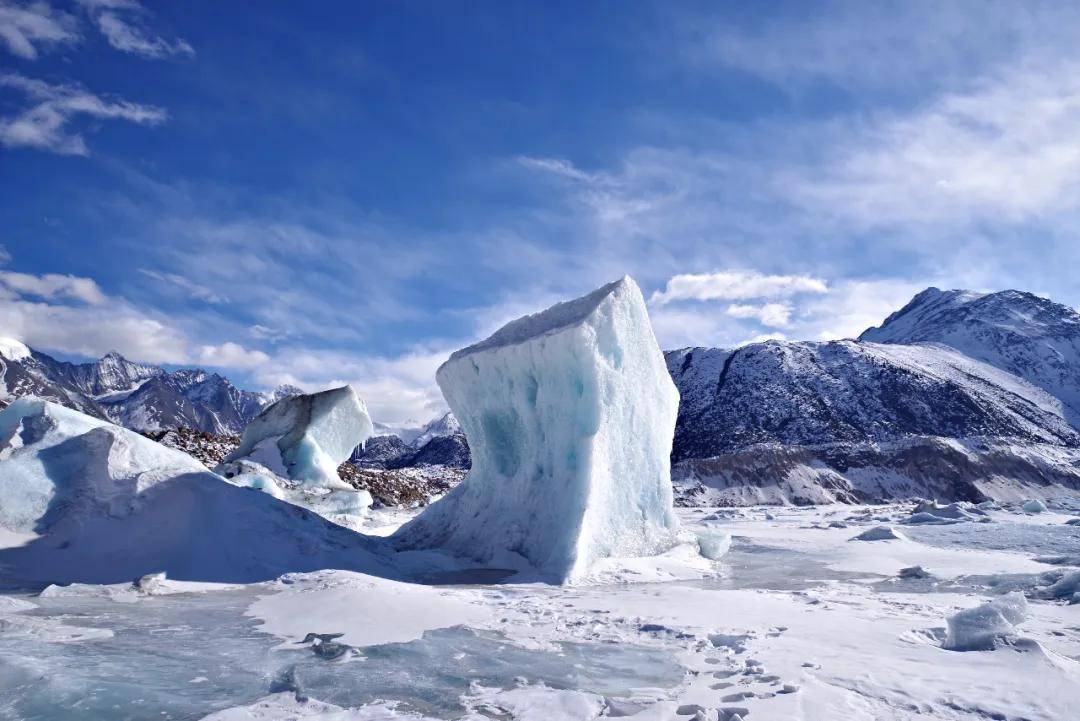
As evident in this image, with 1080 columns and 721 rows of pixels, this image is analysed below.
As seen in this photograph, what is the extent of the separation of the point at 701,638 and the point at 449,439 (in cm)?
15160

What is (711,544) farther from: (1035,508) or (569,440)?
(1035,508)

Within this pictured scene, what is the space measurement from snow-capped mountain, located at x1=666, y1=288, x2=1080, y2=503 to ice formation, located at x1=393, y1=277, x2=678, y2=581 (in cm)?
5089

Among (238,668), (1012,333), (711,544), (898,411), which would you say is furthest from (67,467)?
(1012,333)

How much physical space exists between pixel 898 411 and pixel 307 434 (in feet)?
301

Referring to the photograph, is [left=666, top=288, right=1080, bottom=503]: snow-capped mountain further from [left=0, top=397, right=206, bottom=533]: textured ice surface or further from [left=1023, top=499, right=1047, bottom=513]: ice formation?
[left=0, top=397, right=206, bottom=533]: textured ice surface

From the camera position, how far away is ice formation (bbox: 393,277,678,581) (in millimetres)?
13180

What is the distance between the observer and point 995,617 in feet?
22.2

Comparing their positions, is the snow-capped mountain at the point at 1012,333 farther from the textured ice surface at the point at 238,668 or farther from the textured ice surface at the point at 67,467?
→ the textured ice surface at the point at 67,467

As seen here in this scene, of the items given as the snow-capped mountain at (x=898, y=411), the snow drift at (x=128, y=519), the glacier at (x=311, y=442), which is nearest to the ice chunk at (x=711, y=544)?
the snow drift at (x=128, y=519)

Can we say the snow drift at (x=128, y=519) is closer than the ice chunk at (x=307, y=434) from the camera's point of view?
Yes

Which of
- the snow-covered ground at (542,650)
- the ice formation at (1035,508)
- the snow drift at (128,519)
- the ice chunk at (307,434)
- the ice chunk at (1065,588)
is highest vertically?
the ice chunk at (307,434)

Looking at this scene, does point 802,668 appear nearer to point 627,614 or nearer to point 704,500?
point 627,614

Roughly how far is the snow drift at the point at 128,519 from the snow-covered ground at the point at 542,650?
1104mm

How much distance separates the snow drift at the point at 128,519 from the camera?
448 inches
